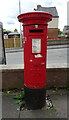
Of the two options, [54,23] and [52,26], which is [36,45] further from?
[54,23]

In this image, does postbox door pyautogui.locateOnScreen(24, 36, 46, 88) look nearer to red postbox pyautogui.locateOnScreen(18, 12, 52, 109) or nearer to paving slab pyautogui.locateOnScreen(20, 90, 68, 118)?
red postbox pyautogui.locateOnScreen(18, 12, 52, 109)

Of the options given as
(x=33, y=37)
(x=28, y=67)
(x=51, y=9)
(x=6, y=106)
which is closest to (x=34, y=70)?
(x=28, y=67)

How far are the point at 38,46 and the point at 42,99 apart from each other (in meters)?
1.15

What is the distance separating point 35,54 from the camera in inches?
96.4

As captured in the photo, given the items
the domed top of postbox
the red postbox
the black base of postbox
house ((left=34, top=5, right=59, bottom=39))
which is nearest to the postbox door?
the red postbox

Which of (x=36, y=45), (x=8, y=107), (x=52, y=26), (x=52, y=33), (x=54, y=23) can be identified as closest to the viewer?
(x=36, y=45)

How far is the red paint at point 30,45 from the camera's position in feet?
7.55

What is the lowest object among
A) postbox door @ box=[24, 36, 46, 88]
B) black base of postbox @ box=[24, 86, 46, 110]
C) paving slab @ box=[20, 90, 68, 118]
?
paving slab @ box=[20, 90, 68, 118]

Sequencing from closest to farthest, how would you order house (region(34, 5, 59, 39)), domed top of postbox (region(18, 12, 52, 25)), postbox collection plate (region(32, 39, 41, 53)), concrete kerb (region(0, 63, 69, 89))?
domed top of postbox (region(18, 12, 52, 25)), postbox collection plate (region(32, 39, 41, 53)), concrete kerb (region(0, 63, 69, 89)), house (region(34, 5, 59, 39))

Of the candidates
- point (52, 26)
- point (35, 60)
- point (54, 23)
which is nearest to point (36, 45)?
point (35, 60)

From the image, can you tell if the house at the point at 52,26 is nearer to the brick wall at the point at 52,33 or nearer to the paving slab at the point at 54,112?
the brick wall at the point at 52,33

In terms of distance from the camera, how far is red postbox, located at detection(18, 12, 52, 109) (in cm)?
233

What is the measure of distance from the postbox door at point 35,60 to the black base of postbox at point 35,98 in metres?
0.11

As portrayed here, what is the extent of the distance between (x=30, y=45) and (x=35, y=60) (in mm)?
312
